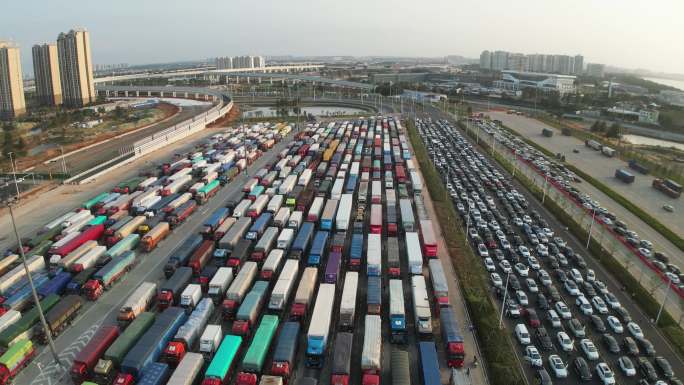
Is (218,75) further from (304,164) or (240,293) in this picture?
(240,293)

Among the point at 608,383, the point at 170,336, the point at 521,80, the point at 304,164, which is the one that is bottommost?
the point at 608,383

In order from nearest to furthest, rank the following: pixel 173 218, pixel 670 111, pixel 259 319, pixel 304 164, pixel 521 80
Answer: pixel 259 319 < pixel 173 218 < pixel 304 164 < pixel 670 111 < pixel 521 80

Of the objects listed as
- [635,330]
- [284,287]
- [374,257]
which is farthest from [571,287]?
[284,287]

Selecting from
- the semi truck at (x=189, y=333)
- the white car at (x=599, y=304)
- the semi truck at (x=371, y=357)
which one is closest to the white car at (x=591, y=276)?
the white car at (x=599, y=304)

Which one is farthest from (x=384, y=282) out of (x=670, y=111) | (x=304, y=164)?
(x=670, y=111)

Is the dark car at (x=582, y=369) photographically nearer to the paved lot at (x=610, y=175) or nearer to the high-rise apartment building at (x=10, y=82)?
the paved lot at (x=610, y=175)

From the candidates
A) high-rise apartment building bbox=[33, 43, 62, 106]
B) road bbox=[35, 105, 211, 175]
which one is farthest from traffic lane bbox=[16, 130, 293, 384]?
high-rise apartment building bbox=[33, 43, 62, 106]
